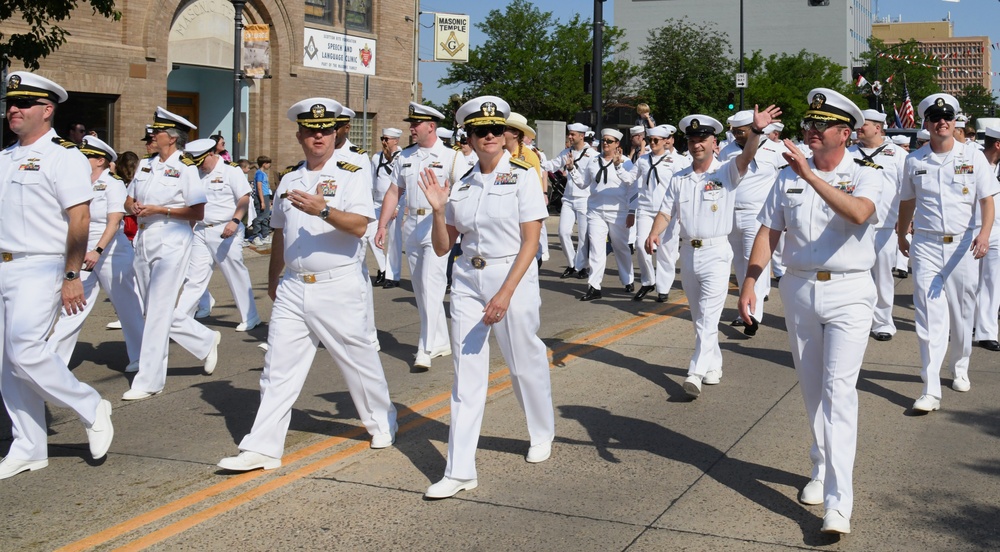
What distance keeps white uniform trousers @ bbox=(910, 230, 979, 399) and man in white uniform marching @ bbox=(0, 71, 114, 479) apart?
18.9ft

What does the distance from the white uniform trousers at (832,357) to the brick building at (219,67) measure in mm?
18440

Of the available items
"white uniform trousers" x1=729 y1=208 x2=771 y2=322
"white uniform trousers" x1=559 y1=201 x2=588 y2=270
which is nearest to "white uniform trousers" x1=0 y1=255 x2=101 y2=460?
"white uniform trousers" x1=729 y1=208 x2=771 y2=322

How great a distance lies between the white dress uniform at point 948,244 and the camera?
8398mm

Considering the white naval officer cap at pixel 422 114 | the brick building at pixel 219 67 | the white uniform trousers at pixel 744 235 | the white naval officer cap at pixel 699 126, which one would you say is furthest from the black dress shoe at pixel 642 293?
the brick building at pixel 219 67

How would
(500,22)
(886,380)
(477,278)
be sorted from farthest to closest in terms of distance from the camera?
1. (500,22)
2. (886,380)
3. (477,278)

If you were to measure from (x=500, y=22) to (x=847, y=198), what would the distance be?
169 ft

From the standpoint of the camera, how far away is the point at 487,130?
615 cm

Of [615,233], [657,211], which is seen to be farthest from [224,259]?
[657,211]

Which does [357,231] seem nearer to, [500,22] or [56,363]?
[56,363]

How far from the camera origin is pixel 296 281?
6488 millimetres

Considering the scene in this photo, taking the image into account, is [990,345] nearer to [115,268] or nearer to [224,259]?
[224,259]

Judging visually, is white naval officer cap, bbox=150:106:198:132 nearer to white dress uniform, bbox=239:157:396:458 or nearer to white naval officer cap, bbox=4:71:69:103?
white naval officer cap, bbox=4:71:69:103

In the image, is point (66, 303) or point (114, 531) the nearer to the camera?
point (114, 531)

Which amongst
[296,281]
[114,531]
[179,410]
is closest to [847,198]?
[296,281]
